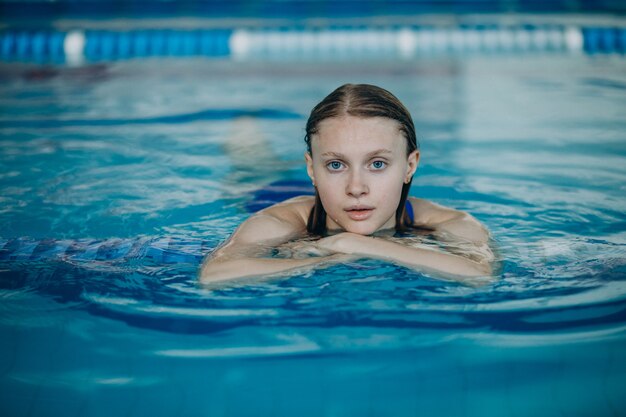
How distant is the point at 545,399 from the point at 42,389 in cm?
152

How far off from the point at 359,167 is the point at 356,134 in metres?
0.13

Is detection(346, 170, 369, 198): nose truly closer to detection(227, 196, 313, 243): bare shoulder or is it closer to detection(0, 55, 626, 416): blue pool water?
detection(0, 55, 626, 416): blue pool water

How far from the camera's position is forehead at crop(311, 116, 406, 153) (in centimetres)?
288

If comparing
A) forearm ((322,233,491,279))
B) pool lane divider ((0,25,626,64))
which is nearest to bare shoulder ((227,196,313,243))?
forearm ((322,233,491,279))

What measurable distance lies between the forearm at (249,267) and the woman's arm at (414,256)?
0.28ft

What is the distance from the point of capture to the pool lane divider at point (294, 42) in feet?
30.4

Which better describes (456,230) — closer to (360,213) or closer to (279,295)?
(360,213)

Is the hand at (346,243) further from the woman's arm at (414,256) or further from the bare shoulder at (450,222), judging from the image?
the bare shoulder at (450,222)

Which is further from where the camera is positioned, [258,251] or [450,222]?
[450,222]

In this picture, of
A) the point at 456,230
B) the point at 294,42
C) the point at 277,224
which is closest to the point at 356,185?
the point at 277,224

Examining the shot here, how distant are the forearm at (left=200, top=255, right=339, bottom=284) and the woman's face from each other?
0.23 meters

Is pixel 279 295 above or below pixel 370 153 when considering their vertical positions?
below

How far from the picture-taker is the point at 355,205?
2932 mm

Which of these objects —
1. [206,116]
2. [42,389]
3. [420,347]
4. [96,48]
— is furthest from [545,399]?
[96,48]
